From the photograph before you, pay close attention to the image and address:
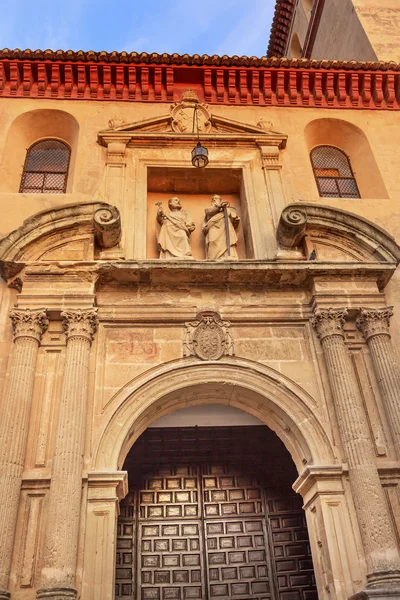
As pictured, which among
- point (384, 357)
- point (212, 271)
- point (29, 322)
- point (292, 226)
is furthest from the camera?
point (292, 226)

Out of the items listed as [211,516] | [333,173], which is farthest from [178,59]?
[211,516]

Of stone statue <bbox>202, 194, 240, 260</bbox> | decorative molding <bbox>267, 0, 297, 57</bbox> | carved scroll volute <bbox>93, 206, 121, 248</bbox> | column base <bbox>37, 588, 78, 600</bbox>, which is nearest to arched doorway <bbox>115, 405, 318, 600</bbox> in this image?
stone statue <bbox>202, 194, 240, 260</bbox>

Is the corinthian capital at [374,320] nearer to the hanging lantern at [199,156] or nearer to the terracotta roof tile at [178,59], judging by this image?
the hanging lantern at [199,156]

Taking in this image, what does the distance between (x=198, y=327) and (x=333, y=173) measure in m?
4.38

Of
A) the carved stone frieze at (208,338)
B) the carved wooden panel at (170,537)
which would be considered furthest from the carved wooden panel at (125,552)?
the carved stone frieze at (208,338)

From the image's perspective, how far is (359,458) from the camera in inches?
251

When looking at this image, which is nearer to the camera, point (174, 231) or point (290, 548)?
point (174, 231)

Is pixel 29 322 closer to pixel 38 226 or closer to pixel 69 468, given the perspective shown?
pixel 38 226

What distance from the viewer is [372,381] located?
23.5ft

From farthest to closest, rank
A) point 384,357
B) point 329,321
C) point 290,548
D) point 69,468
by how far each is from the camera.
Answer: point 290,548 → point 329,321 → point 384,357 → point 69,468

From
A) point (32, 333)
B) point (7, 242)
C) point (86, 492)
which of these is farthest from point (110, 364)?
point (7, 242)

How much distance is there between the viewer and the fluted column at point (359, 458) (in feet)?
19.0

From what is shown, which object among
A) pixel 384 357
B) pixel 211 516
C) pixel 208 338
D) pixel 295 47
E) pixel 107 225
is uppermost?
pixel 295 47

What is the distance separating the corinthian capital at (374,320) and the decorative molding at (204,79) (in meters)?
4.59
